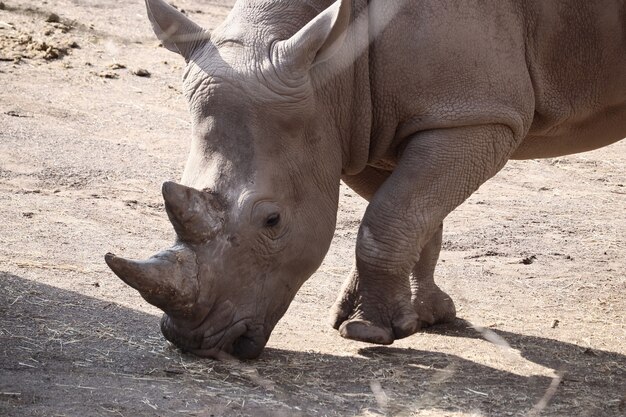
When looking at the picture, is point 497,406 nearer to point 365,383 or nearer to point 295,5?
point 365,383

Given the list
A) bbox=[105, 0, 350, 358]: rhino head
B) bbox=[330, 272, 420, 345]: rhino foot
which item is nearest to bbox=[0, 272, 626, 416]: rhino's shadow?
bbox=[330, 272, 420, 345]: rhino foot

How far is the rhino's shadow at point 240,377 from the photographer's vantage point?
5.52 meters

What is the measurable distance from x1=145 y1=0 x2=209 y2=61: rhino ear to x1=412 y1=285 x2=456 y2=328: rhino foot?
1.95 m

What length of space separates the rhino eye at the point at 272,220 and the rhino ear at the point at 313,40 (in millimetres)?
660

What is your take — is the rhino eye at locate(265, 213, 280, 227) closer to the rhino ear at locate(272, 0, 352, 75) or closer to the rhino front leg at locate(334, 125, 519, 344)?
the rhino front leg at locate(334, 125, 519, 344)

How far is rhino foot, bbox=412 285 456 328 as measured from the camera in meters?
7.18

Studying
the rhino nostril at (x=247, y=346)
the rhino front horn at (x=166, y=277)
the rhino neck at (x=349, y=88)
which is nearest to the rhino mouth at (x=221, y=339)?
the rhino nostril at (x=247, y=346)

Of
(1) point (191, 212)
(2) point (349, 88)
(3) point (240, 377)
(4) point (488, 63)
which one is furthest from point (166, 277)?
(4) point (488, 63)

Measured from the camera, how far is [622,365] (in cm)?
657

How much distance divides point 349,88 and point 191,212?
1.10 m

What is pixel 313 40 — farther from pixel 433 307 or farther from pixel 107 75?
pixel 107 75

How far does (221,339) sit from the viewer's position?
5.99 metres

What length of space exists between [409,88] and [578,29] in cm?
104

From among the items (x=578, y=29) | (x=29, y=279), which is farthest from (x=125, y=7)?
(x=578, y=29)
